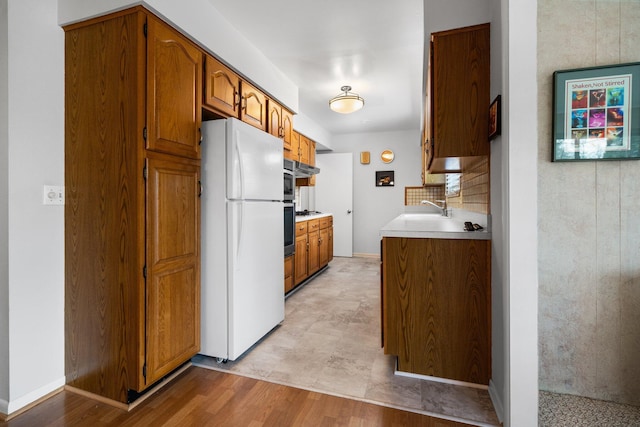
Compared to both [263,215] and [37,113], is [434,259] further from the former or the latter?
[37,113]

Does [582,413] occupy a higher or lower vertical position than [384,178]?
lower

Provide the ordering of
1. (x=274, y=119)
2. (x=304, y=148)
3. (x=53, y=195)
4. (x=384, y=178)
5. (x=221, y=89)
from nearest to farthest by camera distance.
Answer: (x=53, y=195)
(x=221, y=89)
(x=274, y=119)
(x=304, y=148)
(x=384, y=178)

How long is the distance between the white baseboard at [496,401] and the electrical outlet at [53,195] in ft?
8.59

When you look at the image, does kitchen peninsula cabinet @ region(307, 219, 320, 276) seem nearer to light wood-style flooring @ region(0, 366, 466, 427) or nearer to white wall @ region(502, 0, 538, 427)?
light wood-style flooring @ region(0, 366, 466, 427)

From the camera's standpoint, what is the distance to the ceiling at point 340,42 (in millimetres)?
2119

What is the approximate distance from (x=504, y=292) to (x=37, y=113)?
8.48 ft

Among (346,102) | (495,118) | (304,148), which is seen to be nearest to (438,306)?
(495,118)

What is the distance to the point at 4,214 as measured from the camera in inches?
59.3

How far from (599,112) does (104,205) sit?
8.65ft

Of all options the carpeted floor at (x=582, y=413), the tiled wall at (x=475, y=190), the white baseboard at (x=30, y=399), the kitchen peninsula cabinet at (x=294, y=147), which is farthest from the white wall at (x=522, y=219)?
the kitchen peninsula cabinet at (x=294, y=147)

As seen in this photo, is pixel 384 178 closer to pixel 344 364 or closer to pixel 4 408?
pixel 344 364

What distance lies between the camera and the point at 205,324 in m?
2.03

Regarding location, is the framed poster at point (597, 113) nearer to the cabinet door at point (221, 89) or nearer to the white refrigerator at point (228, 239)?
the white refrigerator at point (228, 239)

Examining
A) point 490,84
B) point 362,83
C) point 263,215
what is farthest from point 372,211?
point 490,84
